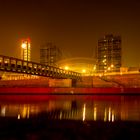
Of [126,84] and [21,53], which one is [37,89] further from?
[21,53]

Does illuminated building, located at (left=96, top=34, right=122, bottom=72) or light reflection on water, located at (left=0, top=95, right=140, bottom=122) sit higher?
illuminated building, located at (left=96, top=34, right=122, bottom=72)

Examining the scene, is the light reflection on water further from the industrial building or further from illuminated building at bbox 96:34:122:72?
the industrial building

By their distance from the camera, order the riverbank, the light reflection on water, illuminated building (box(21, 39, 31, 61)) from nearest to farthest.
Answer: the light reflection on water < the riverbank < illuminated building (box(21, 39, 31, 61))

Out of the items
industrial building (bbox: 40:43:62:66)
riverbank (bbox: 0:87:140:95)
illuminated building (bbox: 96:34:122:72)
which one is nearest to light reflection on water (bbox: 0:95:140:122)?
riverbank (bbox: 0:87:140:95)

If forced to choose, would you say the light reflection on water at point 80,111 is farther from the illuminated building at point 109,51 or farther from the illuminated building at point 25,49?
the illuminated building at point 109,51

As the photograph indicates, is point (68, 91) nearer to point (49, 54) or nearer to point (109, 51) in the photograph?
point (109, 51)

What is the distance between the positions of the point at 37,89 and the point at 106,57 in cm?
7774

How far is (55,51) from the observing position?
496ft

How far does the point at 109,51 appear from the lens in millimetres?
134500

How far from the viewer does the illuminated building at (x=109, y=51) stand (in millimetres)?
130000

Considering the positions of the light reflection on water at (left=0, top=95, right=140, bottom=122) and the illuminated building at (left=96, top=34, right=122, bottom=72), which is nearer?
the light reflection on water at (left=0, top=95, right=140, bottom=122)

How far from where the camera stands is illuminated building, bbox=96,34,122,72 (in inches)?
5118

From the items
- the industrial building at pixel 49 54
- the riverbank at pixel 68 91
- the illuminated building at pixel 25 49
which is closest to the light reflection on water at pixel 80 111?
the riverbank at pixel 68 91

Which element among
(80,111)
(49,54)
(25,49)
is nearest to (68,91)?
(80,111)
